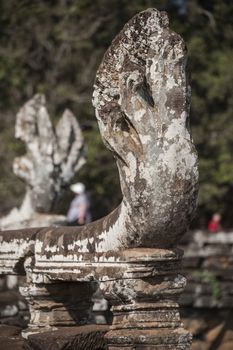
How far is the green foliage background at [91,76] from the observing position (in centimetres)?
2423

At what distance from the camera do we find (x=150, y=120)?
732cm

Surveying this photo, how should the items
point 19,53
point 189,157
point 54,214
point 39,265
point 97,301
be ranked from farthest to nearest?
1. point 19,53
2. point 54,214
3. point 97,301
4. point 39,265
5. point 189,157

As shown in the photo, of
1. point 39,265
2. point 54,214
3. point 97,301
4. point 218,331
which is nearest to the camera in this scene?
point 39,265

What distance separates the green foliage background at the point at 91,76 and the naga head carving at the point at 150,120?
1568 cm

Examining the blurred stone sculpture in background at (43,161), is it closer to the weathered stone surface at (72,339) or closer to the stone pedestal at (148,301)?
the weathered stone surface at (72,339)

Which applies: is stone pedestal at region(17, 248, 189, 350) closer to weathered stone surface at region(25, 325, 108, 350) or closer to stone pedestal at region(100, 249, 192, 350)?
stone pedestal at region(100, 249, 192, 350)

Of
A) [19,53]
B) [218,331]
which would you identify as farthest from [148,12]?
[19,53]

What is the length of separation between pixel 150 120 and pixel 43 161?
6221 mm

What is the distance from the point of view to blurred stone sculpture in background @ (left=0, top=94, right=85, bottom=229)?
13.4 metres

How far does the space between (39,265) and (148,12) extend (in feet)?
6.70

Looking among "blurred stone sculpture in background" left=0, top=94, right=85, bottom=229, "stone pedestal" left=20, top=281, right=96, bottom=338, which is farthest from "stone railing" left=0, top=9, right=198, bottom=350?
"blurred stone sculpture in background" left=0, top=94, right=85, bottom=229

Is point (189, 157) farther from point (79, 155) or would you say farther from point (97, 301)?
point (79, 155)

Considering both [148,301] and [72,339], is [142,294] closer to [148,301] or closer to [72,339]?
[148,301]

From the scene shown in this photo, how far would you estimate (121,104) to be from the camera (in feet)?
24.7
